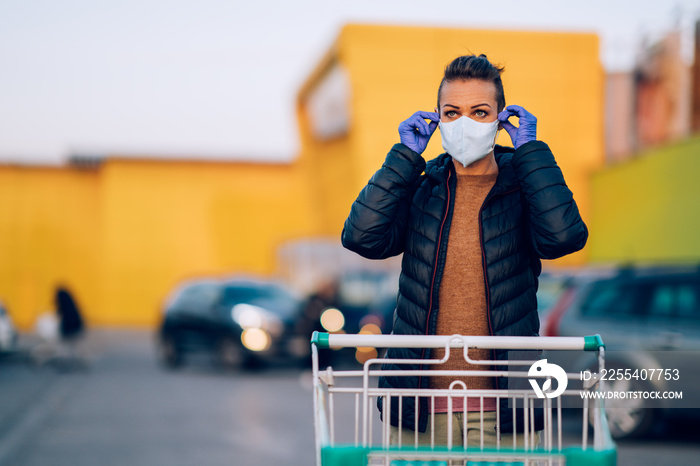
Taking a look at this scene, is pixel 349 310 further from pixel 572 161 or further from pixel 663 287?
pixel 572 161

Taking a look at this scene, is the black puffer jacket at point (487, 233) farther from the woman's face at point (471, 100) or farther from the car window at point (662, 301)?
the car window at point (662, 301)

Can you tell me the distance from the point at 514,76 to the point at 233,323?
11.9 metres

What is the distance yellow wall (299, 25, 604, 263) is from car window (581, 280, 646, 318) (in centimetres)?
1588

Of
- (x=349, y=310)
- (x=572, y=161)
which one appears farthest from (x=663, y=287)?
(x=572, y=161)

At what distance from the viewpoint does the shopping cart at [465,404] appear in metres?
2.31

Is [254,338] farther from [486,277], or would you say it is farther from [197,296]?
[486,277]

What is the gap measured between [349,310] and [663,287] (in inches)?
318

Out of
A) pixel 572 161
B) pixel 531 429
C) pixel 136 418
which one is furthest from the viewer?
pixel 572 161

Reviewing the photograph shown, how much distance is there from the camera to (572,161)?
1016 inches

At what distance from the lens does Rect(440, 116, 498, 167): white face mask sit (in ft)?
9.87

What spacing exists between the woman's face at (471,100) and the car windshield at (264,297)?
14.3 meters

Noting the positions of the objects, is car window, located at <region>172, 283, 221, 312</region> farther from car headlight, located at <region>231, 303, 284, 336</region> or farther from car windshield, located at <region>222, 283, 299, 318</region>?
car headlight, located at <region>231, 303, 284, 336</region>

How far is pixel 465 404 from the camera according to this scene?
2740mm

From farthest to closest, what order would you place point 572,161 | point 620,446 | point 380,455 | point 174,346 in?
point 572,161 → point 174,346 → point 620,446 → point 380,455
